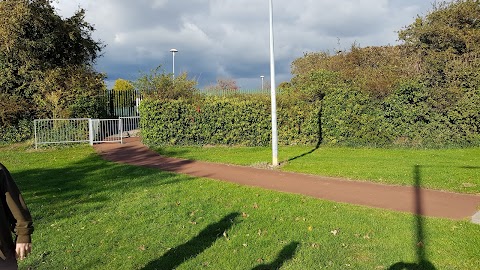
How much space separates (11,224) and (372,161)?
468 inches

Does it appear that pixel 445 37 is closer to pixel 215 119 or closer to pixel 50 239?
pixel 215 119

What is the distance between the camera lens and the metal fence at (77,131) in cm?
1788

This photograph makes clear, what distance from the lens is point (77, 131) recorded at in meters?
18.6

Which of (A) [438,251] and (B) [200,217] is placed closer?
(A) [438,251]

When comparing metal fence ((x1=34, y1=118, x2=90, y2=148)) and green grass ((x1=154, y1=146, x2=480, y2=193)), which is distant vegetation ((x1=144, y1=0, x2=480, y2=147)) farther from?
metal fence ((x1=34, y1=118, x2=90, y2=148))

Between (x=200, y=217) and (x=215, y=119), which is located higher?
(x=215, y=119)

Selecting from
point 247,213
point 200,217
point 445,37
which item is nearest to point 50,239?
point 200,217

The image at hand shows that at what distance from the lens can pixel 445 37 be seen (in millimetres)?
21016

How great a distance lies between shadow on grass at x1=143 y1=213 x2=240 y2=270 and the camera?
4.77m

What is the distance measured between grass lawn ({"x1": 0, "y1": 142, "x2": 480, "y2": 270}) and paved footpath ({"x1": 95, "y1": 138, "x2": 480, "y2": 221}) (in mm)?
619

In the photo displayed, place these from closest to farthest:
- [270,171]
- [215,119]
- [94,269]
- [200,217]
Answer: [94,269]
[200,217]
[270,171]
[215,119]

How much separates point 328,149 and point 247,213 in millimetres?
10863

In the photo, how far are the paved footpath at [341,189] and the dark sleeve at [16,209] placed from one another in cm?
629

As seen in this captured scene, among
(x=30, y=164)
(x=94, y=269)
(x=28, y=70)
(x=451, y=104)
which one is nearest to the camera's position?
(x=94, y=269)
